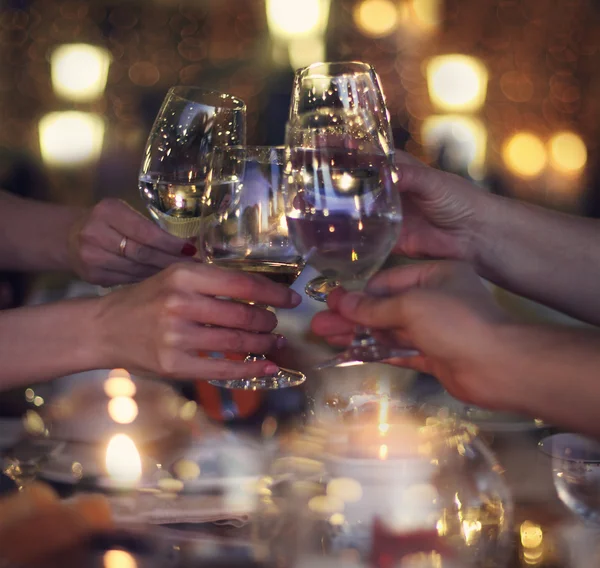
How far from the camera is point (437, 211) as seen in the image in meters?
1.07

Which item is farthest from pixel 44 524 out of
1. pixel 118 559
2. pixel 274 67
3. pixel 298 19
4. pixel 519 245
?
pixel 298 19

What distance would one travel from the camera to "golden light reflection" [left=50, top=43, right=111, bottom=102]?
433 centimetres

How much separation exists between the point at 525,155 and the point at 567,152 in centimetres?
22

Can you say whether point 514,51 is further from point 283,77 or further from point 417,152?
point 283,77

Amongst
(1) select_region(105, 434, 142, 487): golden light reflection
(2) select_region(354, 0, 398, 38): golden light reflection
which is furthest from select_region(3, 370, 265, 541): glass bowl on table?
(2) select_region(354, 0, 398, 38): golden light reflection

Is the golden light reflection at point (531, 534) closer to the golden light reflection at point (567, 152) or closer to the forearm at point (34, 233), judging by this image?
the forearm at point (34, 233)

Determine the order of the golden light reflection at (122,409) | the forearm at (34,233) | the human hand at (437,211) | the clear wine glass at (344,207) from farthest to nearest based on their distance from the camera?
1. the forearm at (34,233)
2. the human hand at (437,211)
3. the golden light reflection at (122,409)
4. the clear wine glass at (344,207)

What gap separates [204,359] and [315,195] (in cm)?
23

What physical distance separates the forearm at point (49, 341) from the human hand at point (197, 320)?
0.18ft

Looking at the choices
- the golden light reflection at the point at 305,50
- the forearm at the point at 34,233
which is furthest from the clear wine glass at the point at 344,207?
the golden light reflection at the point at 305,50

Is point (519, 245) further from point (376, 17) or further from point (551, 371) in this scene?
point (376, 17)

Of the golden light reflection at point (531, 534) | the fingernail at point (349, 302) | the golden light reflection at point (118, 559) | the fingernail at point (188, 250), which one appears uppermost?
the fingernail at point (188, 250)

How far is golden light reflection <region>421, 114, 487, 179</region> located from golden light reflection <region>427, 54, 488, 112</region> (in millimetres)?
72

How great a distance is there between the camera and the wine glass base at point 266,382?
886 mm
